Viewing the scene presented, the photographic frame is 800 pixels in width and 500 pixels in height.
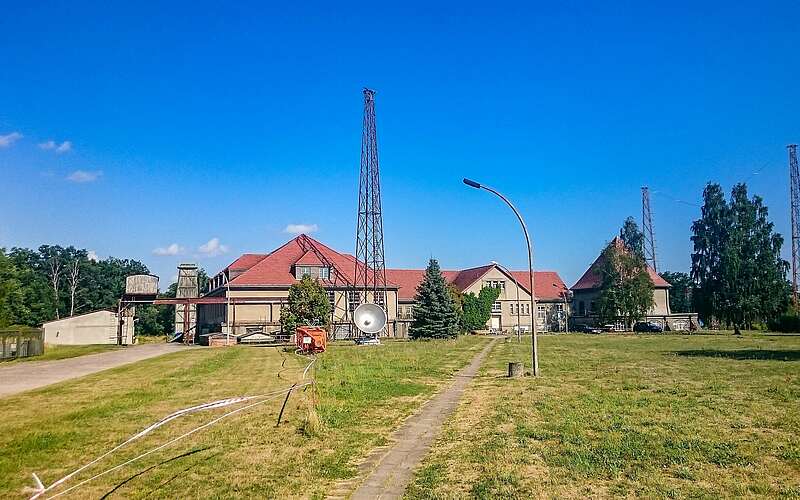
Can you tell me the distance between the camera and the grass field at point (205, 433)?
8758 millimetres

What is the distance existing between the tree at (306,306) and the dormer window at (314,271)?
14.6 metres

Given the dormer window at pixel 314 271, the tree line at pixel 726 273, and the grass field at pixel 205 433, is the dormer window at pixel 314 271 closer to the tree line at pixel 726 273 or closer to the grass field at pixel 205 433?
the tree line at pixel 726 273

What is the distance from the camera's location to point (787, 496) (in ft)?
24.4

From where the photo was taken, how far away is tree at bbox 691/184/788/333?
6394 centimetres

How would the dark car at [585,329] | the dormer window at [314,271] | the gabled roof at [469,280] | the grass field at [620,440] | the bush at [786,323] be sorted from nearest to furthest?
the grass field at [620,440] < the dormer window at [314,271] < the bush at [786,323] < the dark car at [585,329] < the gabled roof at [469,280]

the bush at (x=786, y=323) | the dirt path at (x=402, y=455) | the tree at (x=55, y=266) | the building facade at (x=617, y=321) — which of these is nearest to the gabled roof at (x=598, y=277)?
the building facade at (x=617, y=321)

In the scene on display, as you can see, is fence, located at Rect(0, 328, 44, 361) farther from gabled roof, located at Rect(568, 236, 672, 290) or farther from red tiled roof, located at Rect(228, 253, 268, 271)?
gabled roof, located at Rect(568, 236, 672, 290)

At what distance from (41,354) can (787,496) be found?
44346 millimetres

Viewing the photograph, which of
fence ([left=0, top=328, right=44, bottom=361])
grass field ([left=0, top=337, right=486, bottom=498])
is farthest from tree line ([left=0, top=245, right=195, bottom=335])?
grass field ([left=0, top=337, right=486, bottom=498])

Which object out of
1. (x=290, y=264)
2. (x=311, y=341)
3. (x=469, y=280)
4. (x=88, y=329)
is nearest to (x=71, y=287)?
(x=88, y=329)

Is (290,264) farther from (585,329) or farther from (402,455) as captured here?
(402,455)

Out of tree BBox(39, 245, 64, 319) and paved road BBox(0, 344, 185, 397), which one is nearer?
paved road BBox(0, 344, 185, 397)

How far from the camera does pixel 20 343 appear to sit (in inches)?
1531

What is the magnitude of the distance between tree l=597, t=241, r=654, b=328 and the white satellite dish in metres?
37.6
